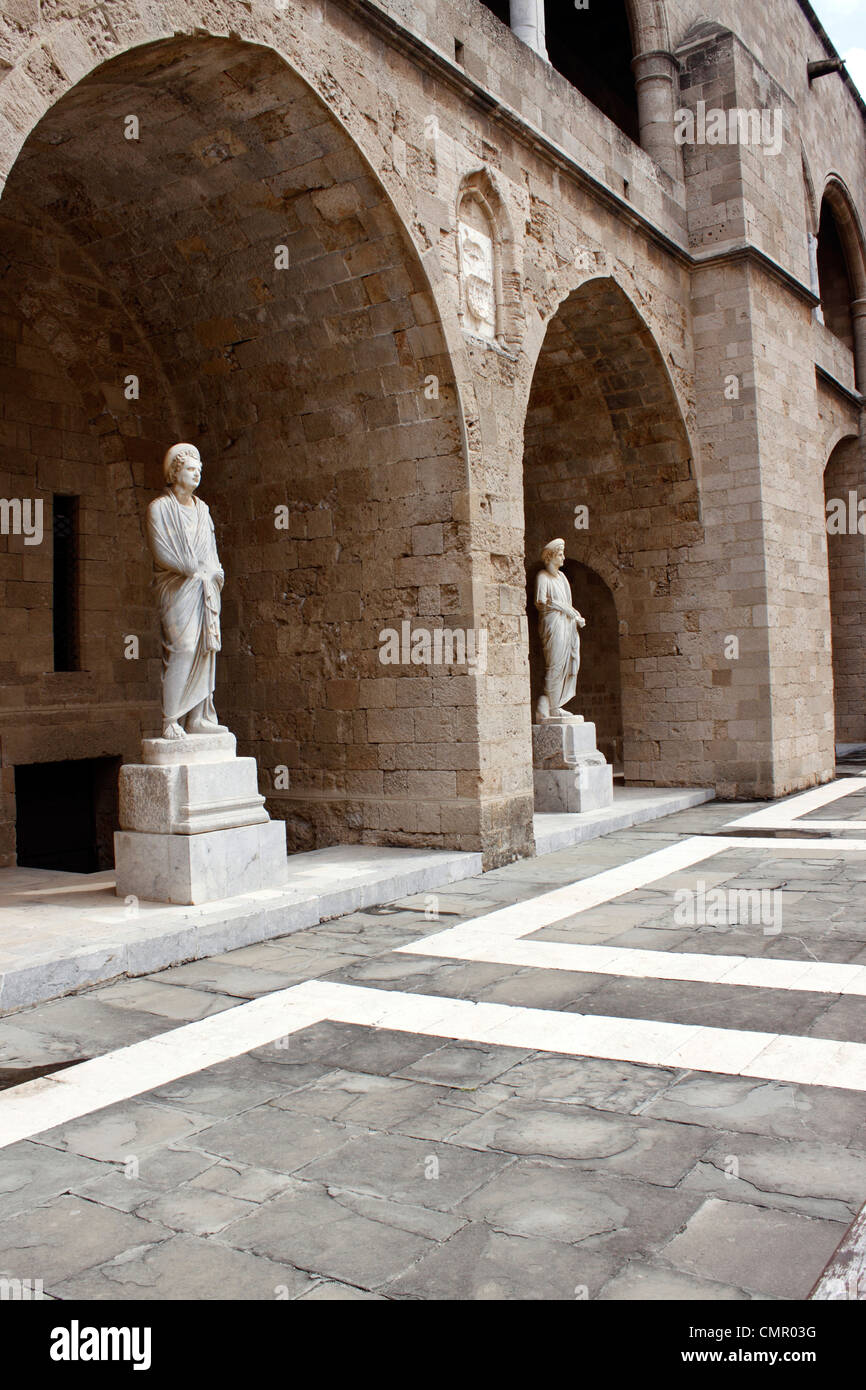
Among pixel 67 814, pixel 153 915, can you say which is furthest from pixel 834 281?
pixel 153 915

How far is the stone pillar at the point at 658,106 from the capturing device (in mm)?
11180

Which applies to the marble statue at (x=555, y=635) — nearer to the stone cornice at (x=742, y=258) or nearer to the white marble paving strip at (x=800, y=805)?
the white marble paving strip at (x=800, y=805)

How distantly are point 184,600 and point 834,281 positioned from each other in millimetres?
15430

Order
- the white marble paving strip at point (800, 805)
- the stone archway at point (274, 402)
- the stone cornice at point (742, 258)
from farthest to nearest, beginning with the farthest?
the stone cornice at point (742, 258) < the white marble paving strip at point (800, 805) < the stone archway at point (274, 402)

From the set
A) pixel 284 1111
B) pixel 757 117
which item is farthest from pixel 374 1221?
pixel 757 117

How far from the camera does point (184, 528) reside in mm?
5824

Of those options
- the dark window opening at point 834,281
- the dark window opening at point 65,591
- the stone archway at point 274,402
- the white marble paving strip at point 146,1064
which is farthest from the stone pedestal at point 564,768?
the dark window opening at point 834,281

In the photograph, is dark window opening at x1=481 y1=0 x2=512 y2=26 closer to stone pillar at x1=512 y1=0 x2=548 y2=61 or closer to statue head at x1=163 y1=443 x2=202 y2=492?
stone pillar at x1=512 y1=0 x2=548 y2=61

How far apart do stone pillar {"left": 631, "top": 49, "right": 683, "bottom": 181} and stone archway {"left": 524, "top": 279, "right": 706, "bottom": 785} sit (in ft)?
7.75

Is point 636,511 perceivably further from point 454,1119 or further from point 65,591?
point 454,1119

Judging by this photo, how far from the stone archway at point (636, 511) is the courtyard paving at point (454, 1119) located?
6.05 meters

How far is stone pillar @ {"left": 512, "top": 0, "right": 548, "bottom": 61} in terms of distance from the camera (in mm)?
8852

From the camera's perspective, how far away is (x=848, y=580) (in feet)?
55.4
